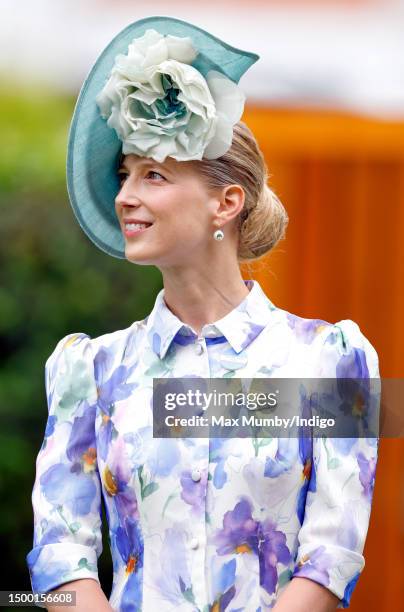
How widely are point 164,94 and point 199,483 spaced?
67 cm

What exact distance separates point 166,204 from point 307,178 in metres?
1.63

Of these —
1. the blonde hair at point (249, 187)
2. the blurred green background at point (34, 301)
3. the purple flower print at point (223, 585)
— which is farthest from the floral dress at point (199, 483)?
the blurred green background at point (34, 301)

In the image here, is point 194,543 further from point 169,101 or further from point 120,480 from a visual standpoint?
point 169,101

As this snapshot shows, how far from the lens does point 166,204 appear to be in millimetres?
2207

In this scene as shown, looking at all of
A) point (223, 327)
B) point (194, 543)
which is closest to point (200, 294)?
point (223, 327)

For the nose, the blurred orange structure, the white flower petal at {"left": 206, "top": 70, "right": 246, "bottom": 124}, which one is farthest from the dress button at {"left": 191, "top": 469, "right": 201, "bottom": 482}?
the blurred orange structure

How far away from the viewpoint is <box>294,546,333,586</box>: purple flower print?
2119 millimetres

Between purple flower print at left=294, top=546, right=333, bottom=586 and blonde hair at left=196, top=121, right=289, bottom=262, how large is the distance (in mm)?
565

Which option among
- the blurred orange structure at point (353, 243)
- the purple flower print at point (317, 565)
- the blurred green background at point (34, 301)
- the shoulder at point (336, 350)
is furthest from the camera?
the blurred green background at point (34, 301)

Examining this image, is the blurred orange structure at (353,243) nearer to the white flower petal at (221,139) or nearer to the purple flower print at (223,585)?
the white flower petal at (221,139)

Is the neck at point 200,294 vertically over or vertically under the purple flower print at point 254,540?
over

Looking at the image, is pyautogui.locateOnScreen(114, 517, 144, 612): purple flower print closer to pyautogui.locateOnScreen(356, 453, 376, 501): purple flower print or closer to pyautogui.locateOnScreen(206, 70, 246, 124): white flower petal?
pyautogui.locateOnScreen(356, 453, 376, 501): purple flower print

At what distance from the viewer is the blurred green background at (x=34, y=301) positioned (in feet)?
12.7

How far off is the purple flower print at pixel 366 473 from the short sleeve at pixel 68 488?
0.46m
